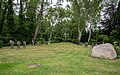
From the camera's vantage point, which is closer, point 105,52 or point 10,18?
point 105,52

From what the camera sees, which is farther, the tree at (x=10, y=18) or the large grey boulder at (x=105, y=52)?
the tree at (x=10, y=18)

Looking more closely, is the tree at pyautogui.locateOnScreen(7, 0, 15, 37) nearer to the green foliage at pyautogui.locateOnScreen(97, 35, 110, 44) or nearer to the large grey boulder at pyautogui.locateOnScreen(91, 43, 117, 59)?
the green foliage at pyautogui.locateOnScreen(97, 35, 110, 44)

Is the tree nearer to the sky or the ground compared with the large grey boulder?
nearer to the sky

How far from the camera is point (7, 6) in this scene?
127ft

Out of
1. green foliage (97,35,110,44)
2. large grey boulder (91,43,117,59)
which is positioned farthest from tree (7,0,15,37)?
large grey boulder (91,43,117,59)

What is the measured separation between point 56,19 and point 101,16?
12.8m

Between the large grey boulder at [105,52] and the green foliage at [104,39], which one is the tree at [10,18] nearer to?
the green foliage at [104,39]

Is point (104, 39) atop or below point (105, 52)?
atop

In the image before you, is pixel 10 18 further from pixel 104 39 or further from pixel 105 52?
pixel 105 52

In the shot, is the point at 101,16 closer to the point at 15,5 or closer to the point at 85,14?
the point at 85,14

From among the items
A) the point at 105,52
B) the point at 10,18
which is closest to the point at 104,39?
the point at 10,18

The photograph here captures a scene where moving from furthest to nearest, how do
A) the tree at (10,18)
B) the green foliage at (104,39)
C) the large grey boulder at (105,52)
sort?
the tree at (10,18)
the green foliage at (104,39)
the large grey boulder at (105,52)

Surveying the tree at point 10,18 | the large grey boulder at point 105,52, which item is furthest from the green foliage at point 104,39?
the large grey boulder at point 105,52

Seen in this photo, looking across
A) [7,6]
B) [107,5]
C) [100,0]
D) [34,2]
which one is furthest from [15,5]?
[107,5]
